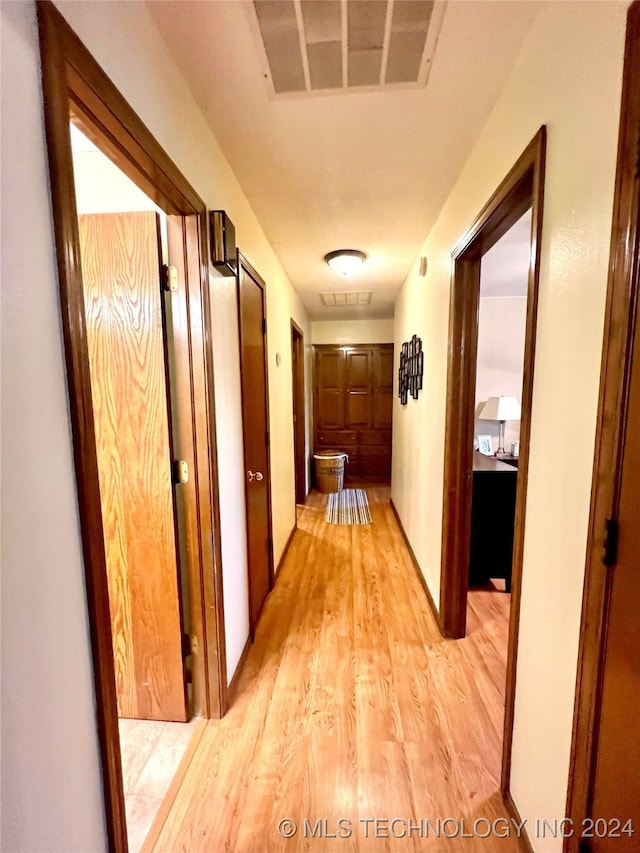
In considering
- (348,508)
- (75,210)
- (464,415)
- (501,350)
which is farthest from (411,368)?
(75,210)

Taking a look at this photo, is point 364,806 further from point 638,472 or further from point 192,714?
point 638,472

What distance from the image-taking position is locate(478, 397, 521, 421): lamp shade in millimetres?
3342

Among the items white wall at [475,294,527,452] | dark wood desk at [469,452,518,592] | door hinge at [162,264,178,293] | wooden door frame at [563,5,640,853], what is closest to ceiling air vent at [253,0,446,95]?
wooden door frame at [563,5,640,853]

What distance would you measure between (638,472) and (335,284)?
3180 millimetres

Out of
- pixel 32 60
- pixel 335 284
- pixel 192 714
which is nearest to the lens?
pixel 32 60

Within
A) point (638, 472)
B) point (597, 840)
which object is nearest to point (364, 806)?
point (597, 840)

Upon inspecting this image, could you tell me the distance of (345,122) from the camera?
1.34 meters

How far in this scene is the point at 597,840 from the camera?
2.53 ft

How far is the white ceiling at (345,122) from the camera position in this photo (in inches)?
38.3

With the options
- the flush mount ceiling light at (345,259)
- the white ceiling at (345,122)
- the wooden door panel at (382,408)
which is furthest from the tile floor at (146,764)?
the wooden door panel at (382,408)

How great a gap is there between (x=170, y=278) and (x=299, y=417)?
115 inches

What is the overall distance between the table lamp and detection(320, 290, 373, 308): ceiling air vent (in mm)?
1703

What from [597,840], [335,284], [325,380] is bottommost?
[597,840]

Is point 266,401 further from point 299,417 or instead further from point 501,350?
point 501,350
